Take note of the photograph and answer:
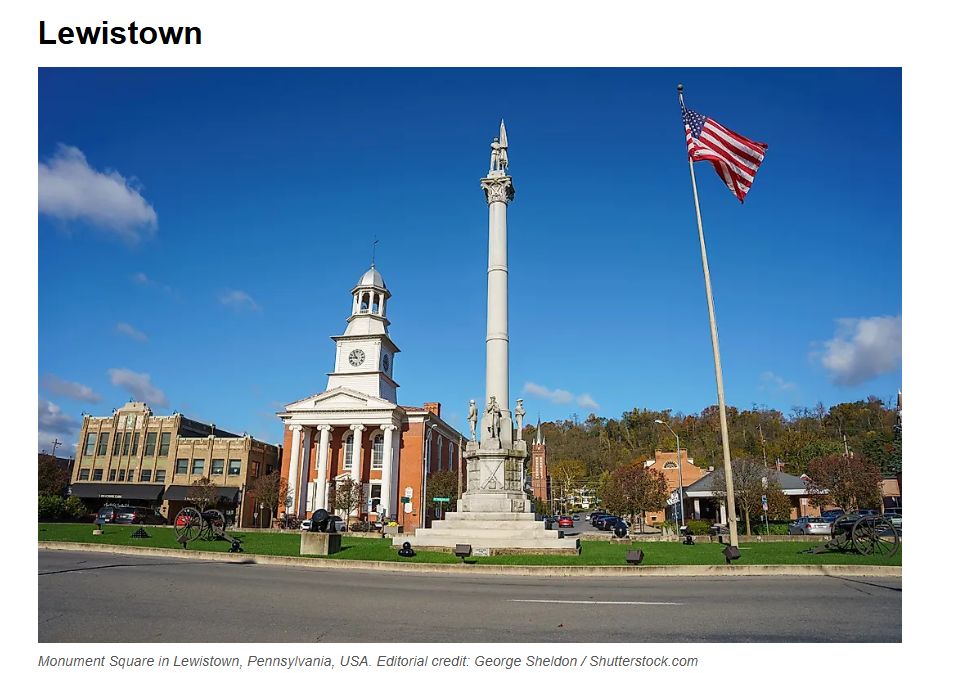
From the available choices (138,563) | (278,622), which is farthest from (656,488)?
(278,622)

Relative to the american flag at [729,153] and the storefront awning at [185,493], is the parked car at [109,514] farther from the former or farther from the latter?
the american flag at [729,153]

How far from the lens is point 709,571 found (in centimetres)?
1559

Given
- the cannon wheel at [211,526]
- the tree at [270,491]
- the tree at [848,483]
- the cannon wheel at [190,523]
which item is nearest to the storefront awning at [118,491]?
the tree at [270,491]

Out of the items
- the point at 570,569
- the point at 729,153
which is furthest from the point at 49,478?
the point at 729,153

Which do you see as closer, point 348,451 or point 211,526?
point 211,526

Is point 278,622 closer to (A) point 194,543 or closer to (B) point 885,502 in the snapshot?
(A) point 194,543

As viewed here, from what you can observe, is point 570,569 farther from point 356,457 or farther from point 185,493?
point 185,493

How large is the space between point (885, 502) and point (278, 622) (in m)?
74.3

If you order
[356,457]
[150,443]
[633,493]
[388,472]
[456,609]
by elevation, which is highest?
[456,609]

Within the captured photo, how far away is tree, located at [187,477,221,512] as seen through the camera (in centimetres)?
5168

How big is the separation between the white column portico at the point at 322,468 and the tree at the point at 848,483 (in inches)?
1606

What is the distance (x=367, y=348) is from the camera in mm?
60781

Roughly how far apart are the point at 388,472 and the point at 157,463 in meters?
23.7

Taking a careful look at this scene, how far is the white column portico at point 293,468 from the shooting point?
55.5m
